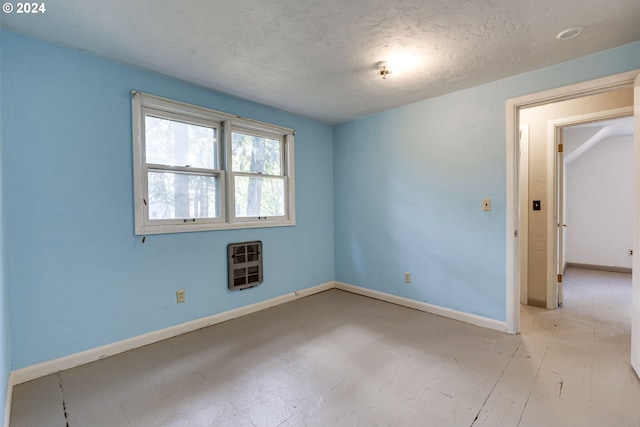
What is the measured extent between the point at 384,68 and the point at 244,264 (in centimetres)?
238

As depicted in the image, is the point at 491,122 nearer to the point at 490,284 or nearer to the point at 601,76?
the point at 601,76

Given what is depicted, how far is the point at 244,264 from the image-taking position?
10.3ft

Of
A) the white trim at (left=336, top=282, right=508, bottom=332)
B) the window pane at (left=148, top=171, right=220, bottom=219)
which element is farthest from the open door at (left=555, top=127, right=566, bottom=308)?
the window pane at (left=148, top=171, right=220, bottom=219)

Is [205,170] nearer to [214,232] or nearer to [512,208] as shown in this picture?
[214,232]

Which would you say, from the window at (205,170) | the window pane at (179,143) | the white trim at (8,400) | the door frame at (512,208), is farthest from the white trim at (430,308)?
the white trim at (8,400)

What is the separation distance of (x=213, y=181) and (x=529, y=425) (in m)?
3.05

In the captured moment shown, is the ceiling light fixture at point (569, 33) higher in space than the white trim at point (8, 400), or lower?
higher

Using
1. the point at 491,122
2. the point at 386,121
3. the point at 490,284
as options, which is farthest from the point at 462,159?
the point at 490,284

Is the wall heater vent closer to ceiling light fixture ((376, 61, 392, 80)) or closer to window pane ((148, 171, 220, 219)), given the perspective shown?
window pane ((148, 171, 220, 219))

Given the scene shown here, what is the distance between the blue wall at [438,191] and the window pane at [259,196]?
99 centimetres

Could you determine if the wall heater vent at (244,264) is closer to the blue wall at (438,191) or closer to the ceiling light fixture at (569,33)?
the blue wall at (438,191)

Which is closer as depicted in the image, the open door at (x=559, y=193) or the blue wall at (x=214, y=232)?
the blue wall at (x=214, y=232)

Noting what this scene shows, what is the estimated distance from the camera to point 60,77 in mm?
2047

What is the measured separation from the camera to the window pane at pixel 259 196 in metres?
3.19
